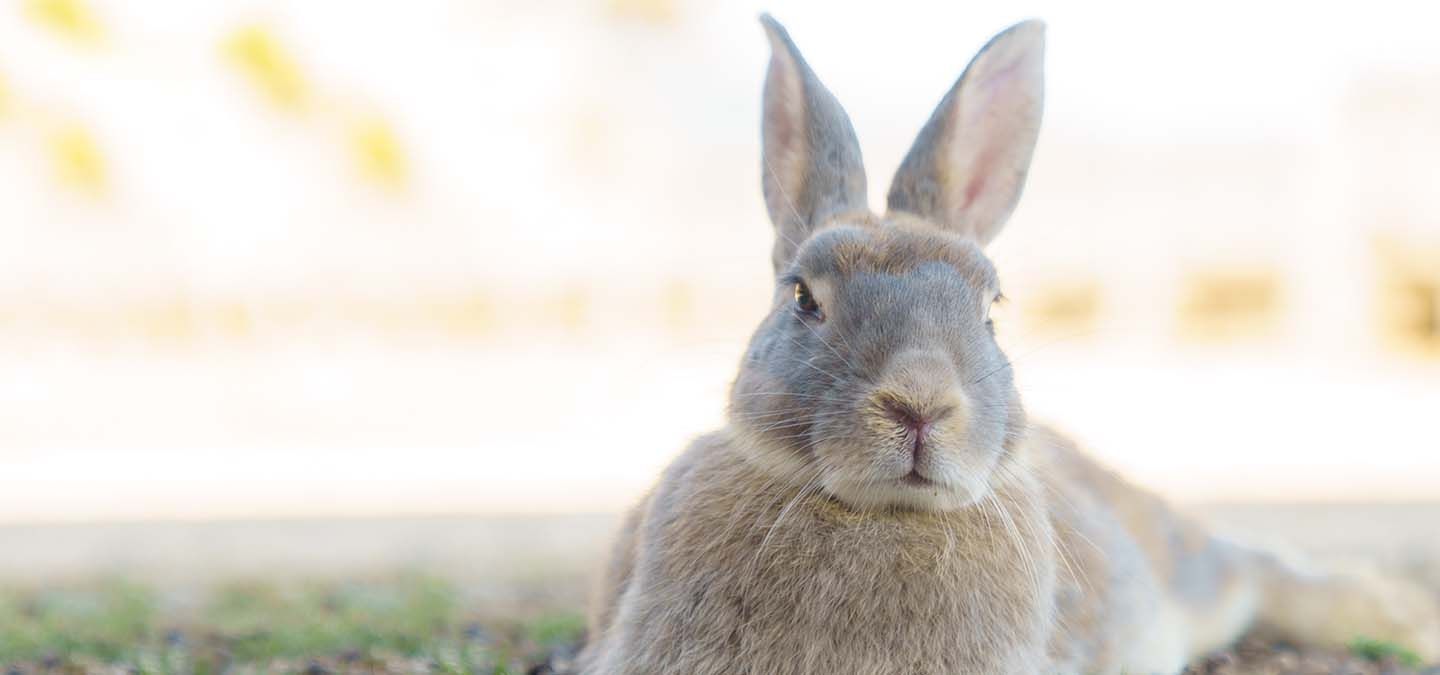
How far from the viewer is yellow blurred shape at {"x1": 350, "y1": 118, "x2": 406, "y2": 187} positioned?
31.4ft

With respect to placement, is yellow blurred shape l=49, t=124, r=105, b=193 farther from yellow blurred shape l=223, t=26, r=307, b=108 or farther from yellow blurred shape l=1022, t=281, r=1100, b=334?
yellow blurred shape l=1022, t=281, r=1100, b=334

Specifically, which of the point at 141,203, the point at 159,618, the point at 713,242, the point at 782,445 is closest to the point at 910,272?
the point at 782,445

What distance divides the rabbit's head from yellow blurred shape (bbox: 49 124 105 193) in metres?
7.17

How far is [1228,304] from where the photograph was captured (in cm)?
1019

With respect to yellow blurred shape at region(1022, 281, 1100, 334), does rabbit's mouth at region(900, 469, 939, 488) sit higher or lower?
lower

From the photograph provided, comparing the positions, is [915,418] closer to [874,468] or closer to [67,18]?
[874,468]

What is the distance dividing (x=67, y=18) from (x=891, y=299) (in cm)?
795

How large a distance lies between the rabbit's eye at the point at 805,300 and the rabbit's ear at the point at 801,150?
32 cm

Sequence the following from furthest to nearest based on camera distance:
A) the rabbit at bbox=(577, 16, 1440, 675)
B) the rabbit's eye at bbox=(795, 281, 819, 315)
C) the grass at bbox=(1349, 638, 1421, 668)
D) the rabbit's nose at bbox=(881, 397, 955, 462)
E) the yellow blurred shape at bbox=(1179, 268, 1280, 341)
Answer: the yellow blurred shape at bbox=(1179, 268, 1280, 341), the grass at bbox=(1349, 638, 1421, 668), the rabbit's eye at bbox=(795, 281, 819, 315), the rabbit at bbox=(577, 16, 1440, 675), the rabbit's nose at bbox=(881, 397, 955, 462)

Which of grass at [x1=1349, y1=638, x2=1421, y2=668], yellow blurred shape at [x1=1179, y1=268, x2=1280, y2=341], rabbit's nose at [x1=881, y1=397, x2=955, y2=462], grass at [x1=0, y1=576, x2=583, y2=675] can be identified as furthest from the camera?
yellow blurred shape at [x1=1179, y1=268, x2=1280, y2=341]

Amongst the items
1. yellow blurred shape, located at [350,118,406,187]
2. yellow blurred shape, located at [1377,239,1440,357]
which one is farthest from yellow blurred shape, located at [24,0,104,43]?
yellow blurred shape, located at [1377,239,1440,357]

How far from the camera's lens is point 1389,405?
980 centimetres

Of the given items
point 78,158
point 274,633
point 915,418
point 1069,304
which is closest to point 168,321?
point 78,158

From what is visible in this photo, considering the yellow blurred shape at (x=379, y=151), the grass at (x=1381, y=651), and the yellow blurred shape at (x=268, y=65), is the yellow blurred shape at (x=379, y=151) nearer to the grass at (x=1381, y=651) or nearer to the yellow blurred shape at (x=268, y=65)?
the yellow blurred shape at (x=268, y=65)
